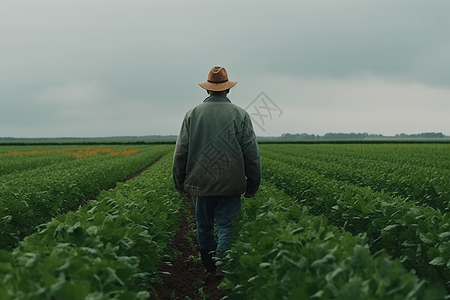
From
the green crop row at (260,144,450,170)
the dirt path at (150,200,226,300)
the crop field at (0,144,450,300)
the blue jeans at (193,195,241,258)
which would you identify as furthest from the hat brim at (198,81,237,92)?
the green crop row at (260,144,450,170)

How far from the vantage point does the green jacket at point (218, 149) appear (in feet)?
14.5

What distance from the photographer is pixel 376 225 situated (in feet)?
14.4

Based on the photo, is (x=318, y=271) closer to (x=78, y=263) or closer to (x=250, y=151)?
(x=78, y=263)

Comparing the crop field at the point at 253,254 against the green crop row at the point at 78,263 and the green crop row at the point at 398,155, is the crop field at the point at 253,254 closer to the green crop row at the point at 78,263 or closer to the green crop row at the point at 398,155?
the green crop row at the point at 78,263

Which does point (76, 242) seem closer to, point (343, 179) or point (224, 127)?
point (224, 127)

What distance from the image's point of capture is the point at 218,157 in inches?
174

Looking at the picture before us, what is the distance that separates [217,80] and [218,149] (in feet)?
3.17

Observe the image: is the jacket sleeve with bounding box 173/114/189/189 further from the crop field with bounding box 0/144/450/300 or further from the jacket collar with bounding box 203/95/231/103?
the crop field with bounding box 0/144/450/300

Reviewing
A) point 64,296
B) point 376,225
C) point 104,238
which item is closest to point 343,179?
point 376,225

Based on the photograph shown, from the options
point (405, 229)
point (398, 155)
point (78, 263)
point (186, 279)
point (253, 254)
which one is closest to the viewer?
point (78, 263)

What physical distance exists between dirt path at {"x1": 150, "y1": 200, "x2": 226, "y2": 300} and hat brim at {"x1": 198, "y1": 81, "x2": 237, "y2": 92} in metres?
2.63

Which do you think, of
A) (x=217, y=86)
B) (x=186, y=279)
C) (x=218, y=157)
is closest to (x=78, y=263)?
(x=218, y=157)

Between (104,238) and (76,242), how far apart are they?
22 cm

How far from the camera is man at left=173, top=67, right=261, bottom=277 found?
4.43 metres
